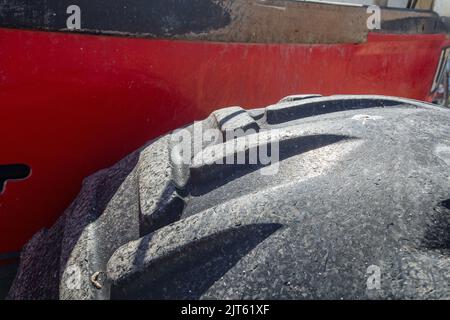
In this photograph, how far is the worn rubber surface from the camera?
705mm

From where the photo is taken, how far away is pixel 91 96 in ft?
4.12

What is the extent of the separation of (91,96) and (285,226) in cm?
76

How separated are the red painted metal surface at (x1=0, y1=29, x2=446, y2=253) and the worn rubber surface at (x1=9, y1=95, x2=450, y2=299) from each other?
0.86 feet

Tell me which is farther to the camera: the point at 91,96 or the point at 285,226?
the point at 91,96

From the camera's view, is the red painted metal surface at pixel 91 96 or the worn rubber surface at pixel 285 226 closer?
the worn rubber surface at pixel 285 226

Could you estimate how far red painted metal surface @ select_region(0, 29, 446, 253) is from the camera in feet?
3.77

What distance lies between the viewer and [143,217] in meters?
0.87

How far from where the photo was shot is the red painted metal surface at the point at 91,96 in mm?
1149

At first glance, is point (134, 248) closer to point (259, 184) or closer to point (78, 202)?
point (259, 184)

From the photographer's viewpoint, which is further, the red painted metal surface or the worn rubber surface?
the red painted metal surface

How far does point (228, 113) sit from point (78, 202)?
0.46 metres

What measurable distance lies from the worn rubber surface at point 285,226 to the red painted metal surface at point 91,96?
262mm
